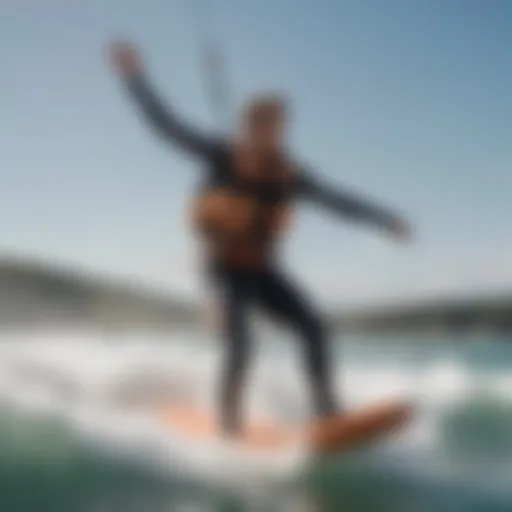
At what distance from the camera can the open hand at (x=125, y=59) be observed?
137cm

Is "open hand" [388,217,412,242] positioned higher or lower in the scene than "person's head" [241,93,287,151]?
lower

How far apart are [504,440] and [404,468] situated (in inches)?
5.1

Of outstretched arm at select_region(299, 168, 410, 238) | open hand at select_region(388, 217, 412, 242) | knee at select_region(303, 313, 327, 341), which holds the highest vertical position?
outstretched arm at select_region(299, 168, 410, 238)

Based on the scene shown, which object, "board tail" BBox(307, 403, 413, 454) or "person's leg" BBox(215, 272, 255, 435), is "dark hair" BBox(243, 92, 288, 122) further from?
"board tail" BBox(307, 403, 413, 454)

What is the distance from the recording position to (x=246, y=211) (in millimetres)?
1404

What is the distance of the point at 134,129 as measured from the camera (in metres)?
1.37

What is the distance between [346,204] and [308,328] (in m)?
0.15

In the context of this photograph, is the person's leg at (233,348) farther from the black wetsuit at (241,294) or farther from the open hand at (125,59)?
the open hand at (125,59)

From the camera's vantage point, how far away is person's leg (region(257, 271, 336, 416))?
137cm

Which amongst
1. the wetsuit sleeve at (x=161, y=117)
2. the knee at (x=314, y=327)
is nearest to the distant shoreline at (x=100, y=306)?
the knee at (x=314, y=327)

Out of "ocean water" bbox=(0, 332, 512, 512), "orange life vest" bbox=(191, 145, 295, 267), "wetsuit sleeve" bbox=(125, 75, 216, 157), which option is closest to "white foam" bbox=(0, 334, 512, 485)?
"ocean water" bbox=(0, 332, 512, 512)

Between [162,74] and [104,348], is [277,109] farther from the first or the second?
[104,348]

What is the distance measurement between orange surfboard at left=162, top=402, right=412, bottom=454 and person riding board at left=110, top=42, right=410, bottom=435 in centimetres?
2

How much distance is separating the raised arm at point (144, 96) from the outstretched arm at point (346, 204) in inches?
5.8
